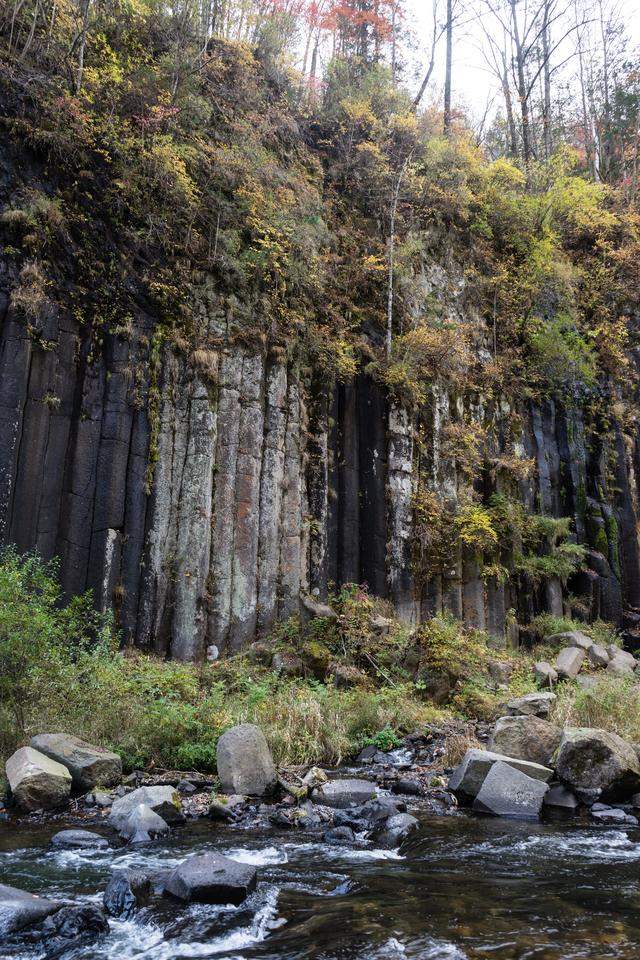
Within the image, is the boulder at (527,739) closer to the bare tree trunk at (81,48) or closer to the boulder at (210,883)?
the boulder at (210,883)

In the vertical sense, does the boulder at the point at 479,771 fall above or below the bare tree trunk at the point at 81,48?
below

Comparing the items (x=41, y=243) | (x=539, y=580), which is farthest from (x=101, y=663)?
(x=539, y=580)

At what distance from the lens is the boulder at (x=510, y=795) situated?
684cm

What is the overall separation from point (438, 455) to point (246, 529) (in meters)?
5.77

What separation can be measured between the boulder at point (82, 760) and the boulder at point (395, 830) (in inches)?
117

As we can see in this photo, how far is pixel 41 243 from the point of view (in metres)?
11.6

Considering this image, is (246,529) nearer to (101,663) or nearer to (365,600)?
(365,600)

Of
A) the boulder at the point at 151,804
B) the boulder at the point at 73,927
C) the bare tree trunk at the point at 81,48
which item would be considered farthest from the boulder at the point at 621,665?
the bare tree trunk at the point at 81,48

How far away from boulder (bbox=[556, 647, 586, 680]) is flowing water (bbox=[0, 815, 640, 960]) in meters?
7.23

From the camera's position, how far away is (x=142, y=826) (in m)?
5.75

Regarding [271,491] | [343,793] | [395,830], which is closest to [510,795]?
[395,830]

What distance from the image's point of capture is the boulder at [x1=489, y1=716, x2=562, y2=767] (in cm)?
773

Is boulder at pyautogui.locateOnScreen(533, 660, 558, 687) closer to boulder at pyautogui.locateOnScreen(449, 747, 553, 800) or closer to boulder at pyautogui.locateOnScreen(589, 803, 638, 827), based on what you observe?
boulder at pyautogui.locateOnScreen(449, 747, 553, 800)

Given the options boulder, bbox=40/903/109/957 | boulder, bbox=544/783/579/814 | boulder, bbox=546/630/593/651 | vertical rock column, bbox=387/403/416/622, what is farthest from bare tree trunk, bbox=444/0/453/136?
boulder, bbox=40/903/109/957
